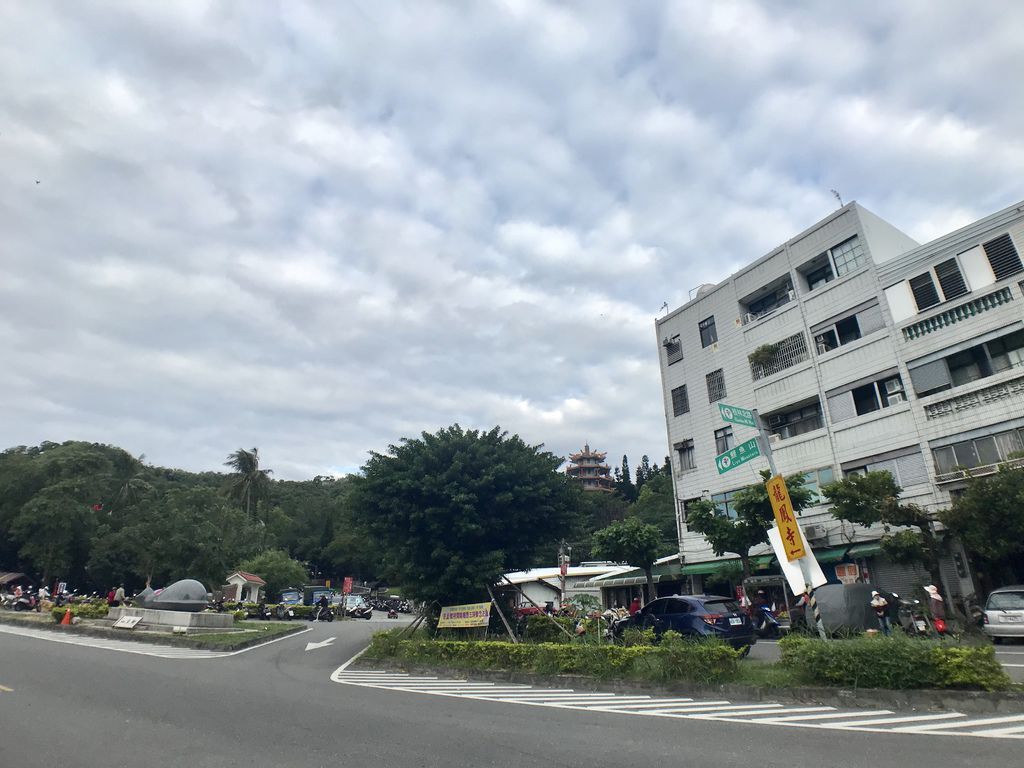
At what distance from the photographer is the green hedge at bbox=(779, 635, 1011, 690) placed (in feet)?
26.1

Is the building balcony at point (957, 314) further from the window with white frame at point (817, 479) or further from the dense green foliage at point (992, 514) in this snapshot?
the dense green foliage at point (992, 514)

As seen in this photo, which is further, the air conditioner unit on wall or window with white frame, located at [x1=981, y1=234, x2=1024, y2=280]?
the air conditioner unit on wall

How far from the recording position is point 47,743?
6.87 meters

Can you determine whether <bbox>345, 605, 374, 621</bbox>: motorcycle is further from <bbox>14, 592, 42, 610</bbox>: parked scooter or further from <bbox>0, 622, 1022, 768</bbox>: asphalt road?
<bbox>0, 622, 1022, 768</bbox>: asphalt road

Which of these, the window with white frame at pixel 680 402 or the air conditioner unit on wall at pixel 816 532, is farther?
the window with white frame at pixel 680 402

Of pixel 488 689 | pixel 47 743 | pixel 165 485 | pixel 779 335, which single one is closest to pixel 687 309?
pixel 779 335

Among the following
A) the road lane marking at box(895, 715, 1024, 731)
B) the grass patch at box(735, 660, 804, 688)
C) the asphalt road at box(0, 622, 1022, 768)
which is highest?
the grass patch at box(735, 660, 804, 688)

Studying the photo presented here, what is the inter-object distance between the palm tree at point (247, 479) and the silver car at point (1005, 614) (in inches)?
2422

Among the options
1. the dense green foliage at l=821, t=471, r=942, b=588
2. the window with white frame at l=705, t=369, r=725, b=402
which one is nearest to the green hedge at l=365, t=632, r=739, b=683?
the dense green foliage at l=821, t=471, r=942, b=588

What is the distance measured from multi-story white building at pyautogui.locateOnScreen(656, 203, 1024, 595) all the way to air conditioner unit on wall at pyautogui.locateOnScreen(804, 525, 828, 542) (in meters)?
0.08

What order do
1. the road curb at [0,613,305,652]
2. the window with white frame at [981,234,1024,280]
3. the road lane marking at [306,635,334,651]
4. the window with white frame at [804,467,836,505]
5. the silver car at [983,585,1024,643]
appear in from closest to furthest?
the silver car at [983,585,1024,643] → the road curb at [0,613,305,652] → the road lane marking at [306,635,334,651] → the window with white frame at [981,234,1024,280] → the window with white frame at [804,467,836,505]

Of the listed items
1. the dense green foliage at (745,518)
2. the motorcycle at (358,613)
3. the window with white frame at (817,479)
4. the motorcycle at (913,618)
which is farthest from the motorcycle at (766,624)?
the motorcycle at (358,613)

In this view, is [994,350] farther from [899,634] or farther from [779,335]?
[899,634]

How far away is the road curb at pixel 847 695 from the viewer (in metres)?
7.73
